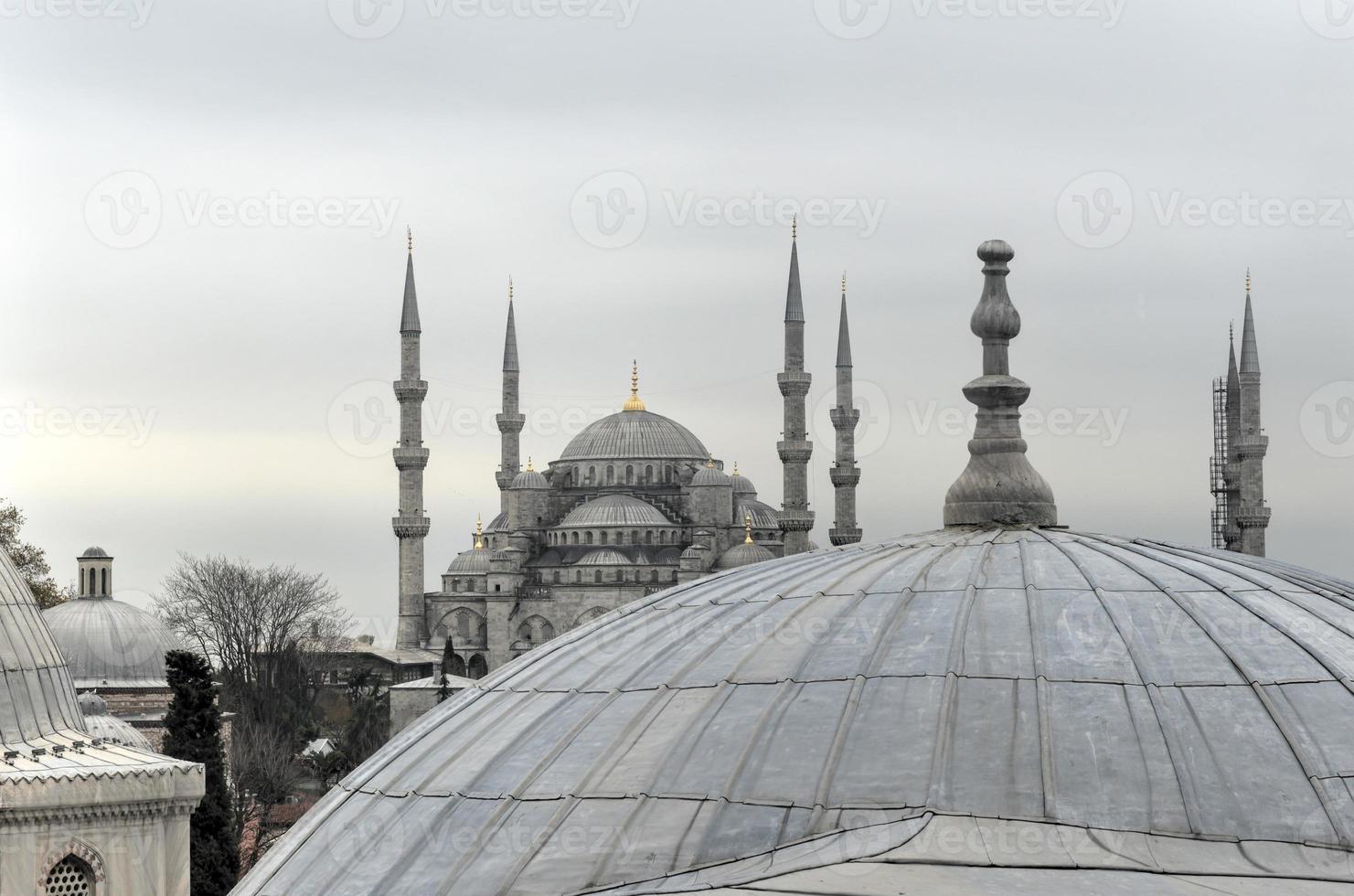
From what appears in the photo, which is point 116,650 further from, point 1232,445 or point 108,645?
point 1232,445

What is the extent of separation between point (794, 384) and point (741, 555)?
7.52 m

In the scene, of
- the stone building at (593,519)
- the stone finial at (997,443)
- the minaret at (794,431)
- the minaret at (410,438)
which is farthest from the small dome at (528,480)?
the stone finial at (997,443)

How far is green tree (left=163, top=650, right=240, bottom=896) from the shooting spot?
21.1 metres

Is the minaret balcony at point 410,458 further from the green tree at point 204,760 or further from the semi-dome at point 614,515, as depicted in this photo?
the green tree at point 204,760

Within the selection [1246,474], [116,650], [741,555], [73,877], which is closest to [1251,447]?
[1246,474]

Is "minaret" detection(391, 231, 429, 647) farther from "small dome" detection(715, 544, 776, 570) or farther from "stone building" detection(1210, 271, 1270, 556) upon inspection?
"stone building" detection(1210, 271, 1270, 556)

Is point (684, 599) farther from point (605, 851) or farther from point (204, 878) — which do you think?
point (204, 878)

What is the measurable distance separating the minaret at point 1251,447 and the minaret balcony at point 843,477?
12.5m

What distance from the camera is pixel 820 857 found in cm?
478

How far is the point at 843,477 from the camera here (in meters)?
55.2

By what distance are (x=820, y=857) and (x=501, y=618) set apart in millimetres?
57131

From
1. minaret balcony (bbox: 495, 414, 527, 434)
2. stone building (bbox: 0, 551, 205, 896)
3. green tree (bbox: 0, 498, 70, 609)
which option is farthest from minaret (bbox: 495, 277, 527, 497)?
stone building (bbox: 0, 551, 205, 896)

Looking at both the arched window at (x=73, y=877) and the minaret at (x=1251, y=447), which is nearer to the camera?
the arched window at (x=73, y=877)

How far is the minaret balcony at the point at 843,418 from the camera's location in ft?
185
